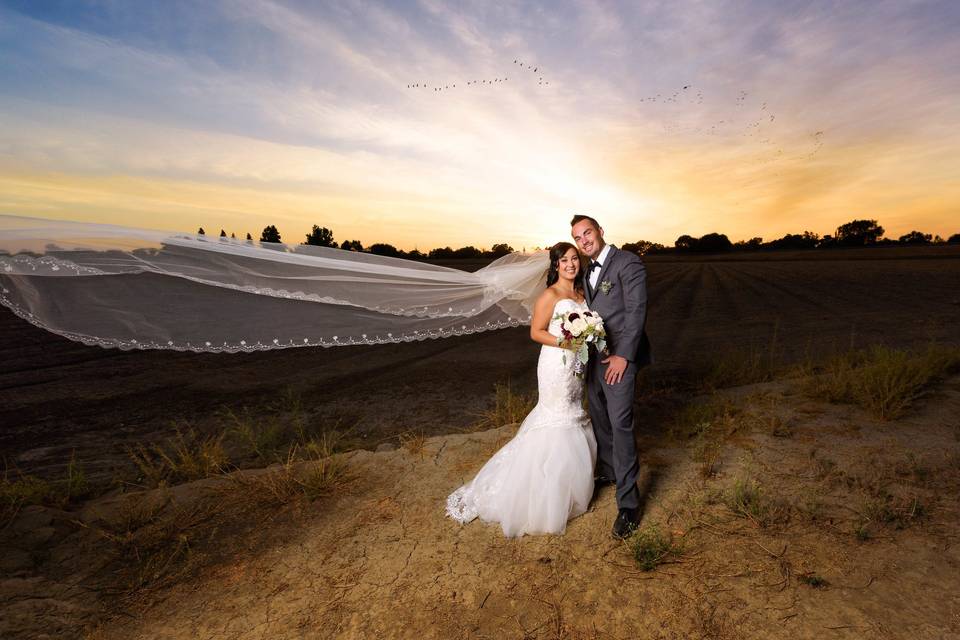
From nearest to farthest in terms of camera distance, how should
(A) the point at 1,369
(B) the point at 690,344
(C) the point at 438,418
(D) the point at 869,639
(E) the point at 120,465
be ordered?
(D) the point at 869,639
(E) the point at 120,465
(C) the point at 438,418
(A) the point at 1,369
(B) the point at 690,344

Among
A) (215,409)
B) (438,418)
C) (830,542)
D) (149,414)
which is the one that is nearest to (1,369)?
(149,414)

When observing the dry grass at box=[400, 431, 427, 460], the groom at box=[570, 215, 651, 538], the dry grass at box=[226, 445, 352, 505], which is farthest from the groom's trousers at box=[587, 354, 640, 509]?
the dry grass at box=[226, 445, 352, 505]

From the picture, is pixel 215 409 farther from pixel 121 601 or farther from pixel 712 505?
pixel 712 505

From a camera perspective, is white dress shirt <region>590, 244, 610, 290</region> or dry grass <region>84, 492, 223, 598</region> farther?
white dress shirt <region>590, 244, 610, 290</region>

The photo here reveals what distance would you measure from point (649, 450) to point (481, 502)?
193 centimetres

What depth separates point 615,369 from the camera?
10.8 ft

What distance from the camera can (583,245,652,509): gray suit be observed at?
10.8 feet

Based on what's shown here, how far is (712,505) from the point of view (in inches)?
150

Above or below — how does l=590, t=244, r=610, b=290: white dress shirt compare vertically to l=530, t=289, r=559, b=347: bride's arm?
above

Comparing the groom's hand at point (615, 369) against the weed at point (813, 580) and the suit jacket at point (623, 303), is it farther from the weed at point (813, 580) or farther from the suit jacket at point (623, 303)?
the weed at point (813, 580)

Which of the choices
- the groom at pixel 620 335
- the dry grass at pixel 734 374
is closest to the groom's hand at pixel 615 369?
the groom at pixel 620 335

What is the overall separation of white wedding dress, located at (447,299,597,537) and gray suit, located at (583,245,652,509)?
0.24m

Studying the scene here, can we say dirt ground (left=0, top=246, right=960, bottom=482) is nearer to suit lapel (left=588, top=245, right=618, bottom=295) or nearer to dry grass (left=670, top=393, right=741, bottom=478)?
dry grass (left=670, top=393, right=741, bottom=478)

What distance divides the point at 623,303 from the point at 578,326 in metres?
0.45
